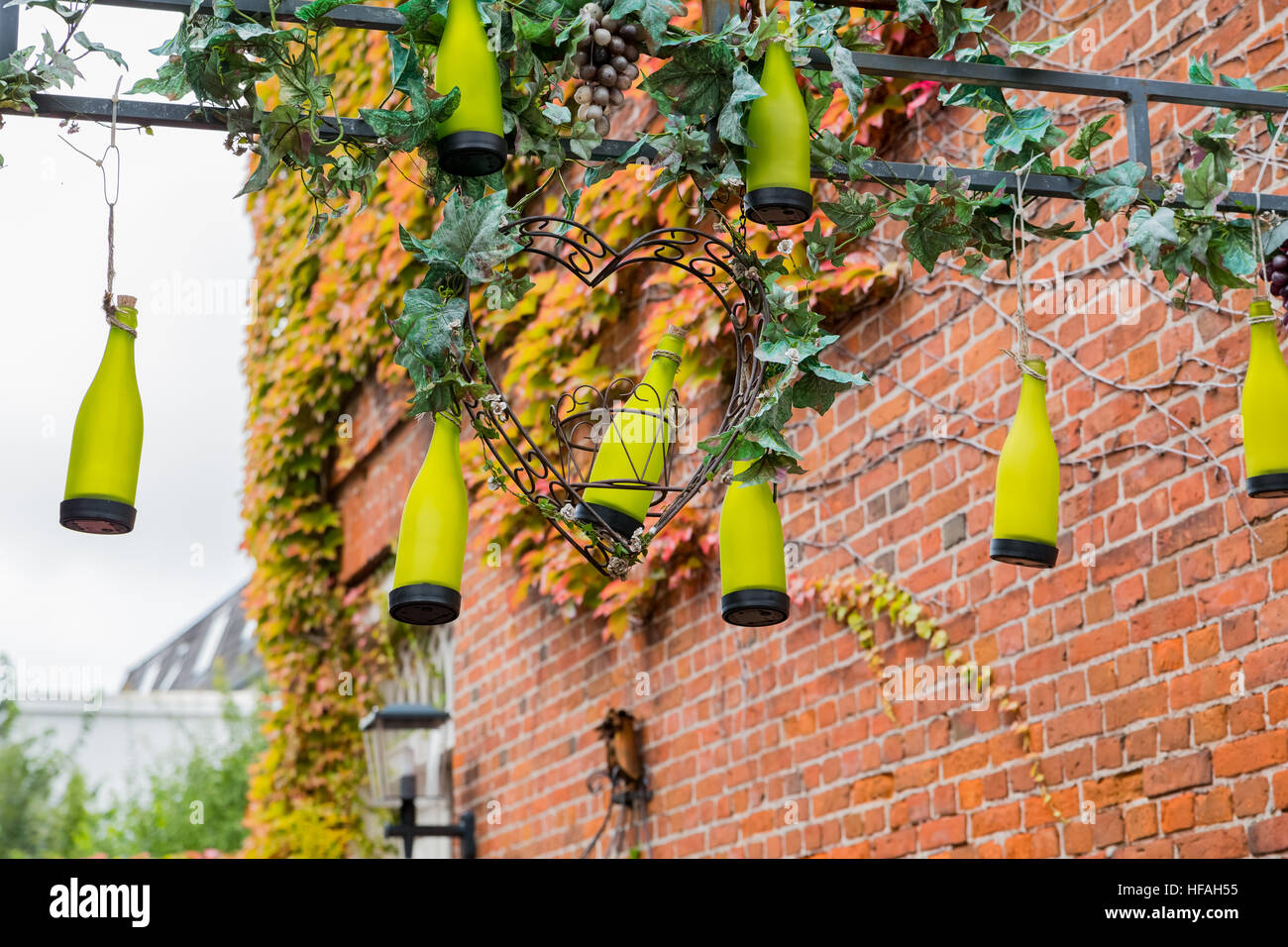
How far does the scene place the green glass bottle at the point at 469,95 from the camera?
1768 millimetres

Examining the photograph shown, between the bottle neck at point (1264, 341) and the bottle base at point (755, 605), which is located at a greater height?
the bottle neck at point (1264, 341)

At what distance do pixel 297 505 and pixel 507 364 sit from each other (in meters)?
2.29

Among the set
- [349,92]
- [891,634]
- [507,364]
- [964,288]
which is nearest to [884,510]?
[891,634]

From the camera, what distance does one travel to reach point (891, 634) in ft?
12.2

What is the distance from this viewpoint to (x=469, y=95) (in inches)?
Result: 69.9

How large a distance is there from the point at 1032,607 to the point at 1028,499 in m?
1.48

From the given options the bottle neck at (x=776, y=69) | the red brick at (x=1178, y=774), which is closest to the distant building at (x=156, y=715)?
the red brick at (x=1178, y=774)

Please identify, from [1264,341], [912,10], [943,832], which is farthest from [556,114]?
[943,832]

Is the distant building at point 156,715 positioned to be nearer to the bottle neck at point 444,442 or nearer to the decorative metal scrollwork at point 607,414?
the decorative metal scrollwork at point 607,414

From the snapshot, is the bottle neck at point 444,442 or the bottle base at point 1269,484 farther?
the bottle base at point 1269,484

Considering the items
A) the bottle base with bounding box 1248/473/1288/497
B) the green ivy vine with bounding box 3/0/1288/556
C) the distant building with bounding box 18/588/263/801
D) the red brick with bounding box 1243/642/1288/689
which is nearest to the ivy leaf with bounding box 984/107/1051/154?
the green ivy vine with bounding box 3/0/1288/556

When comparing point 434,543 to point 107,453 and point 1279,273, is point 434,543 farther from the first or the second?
point 1279,273

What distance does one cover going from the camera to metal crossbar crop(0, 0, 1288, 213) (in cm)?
184
